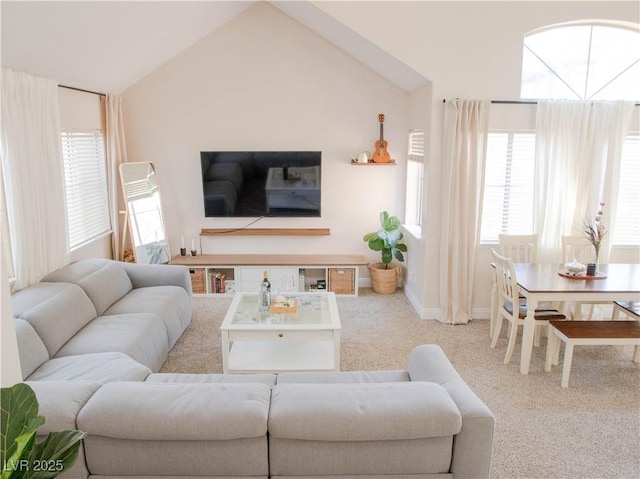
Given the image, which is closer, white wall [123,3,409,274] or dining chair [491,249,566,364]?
dining chair [491,249,566,364]

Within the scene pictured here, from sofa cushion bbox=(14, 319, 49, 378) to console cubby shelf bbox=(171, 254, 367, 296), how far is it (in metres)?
2.67

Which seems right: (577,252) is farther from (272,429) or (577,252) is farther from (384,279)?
(272,429)

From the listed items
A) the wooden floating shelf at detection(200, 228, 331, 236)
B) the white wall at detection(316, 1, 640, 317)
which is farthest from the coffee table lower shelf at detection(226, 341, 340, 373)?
the white wall at detection(316, 1, 640, 317)

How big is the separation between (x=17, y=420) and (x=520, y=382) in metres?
3.55

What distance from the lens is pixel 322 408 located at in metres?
2.13

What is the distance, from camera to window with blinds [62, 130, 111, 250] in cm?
486

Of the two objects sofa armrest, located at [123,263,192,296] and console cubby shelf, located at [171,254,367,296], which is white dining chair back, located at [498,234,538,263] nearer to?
console cubby shelf, located at [171,254,367,296]

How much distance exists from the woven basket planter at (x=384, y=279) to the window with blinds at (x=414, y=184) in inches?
25.1

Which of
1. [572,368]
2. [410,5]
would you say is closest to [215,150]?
[410,5]

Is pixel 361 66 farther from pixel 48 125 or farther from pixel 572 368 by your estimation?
pixel 572 368

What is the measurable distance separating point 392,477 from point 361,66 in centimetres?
482

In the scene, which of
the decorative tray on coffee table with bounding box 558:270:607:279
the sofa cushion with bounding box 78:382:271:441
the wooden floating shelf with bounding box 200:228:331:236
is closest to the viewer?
the sofa cushion with bounding box 78:382:271:441

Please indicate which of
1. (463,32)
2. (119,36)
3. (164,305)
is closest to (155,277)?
(164,305)

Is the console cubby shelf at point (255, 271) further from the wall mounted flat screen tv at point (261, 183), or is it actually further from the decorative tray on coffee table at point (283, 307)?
the decorative tray on coffee table at point (283, 307)
